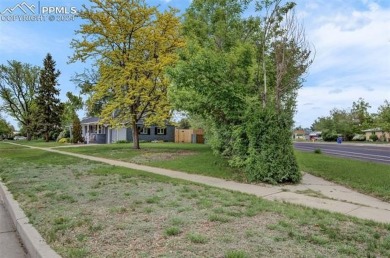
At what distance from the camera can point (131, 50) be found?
67.3 feet

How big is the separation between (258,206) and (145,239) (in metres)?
2.61

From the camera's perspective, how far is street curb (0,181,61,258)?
12.6ft

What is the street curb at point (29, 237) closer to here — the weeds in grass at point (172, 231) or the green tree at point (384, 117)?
the weeds in grass at point (172, 231)

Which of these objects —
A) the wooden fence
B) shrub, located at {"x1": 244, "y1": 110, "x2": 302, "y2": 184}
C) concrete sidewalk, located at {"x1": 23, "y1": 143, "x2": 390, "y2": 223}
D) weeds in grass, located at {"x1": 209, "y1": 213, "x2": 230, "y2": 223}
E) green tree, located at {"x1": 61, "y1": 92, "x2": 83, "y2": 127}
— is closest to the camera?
weeds in grass, located at {"x1": 209, "y1": 213, "x2": 230, "y2": 223}

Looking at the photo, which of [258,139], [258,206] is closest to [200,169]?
[258,139]

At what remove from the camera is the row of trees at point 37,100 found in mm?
46969

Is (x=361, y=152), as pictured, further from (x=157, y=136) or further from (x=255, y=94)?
(x=157, y=136)

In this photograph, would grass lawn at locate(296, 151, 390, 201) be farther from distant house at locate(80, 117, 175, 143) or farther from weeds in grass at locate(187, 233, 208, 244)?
distant house at locate(80, 117, 175, 143)

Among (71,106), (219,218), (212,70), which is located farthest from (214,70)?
(71,106)

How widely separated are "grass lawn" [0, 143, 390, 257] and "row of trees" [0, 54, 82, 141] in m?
42.6

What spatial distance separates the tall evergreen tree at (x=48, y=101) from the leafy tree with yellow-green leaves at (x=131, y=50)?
97.7ft

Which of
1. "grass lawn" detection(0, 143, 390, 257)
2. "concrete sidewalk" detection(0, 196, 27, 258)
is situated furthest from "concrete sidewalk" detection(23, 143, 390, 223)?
"concrete sidewalk" detection(0, 196, 27, 258)

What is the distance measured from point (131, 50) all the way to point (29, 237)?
17466 millimetres

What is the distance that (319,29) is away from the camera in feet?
43.0
